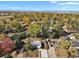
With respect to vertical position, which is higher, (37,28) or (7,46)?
(37,28)

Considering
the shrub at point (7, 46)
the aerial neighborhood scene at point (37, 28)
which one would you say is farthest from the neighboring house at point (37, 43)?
the shrub at point (7, 46)

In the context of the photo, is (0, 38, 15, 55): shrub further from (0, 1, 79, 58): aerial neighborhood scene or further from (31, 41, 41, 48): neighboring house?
(31, 41, 41, 48): neighboring house

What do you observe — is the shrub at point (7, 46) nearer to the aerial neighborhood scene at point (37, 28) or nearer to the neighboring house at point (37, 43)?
the aerial neighborhood scene at point (37, 28)

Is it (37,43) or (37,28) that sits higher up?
(37,28)

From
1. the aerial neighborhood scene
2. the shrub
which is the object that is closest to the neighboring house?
the aerial neighborhood scene

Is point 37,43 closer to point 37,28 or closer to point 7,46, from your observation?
point 37,28

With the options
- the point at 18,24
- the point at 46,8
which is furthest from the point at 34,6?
the point at 18,24

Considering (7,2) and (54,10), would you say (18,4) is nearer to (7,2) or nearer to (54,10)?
(7,2)

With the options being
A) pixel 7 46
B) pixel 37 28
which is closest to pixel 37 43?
pixel 37 28
